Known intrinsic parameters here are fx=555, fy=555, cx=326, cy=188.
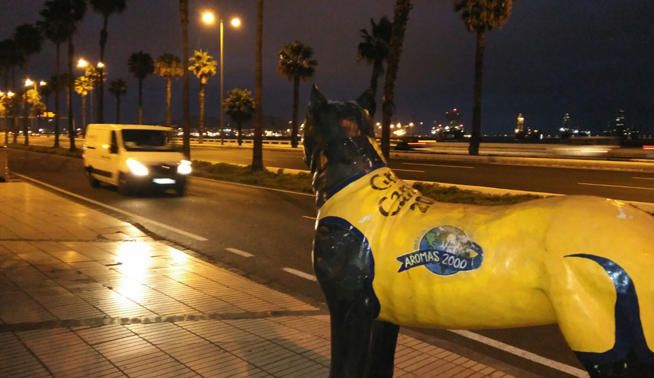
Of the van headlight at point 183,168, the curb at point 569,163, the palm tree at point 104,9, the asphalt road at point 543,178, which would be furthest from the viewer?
the palm tree at point 104,9

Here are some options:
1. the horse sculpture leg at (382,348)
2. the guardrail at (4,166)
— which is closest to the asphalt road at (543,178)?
the guardrail at (4,166)

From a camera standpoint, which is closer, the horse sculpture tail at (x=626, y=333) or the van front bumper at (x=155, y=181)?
the horse sculpture tail at (x=626, y=333)

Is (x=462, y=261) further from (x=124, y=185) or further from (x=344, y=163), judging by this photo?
(x=124, y=185)

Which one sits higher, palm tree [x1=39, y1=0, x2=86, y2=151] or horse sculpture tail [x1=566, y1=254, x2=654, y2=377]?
palm tree [x1=39, y1=0, x2=86, y2=151]

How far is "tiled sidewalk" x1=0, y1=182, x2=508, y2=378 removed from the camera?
4551 mm

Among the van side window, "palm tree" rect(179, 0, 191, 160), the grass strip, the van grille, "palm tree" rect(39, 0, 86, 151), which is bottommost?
the grass strip

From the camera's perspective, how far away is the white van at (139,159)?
54.9ft

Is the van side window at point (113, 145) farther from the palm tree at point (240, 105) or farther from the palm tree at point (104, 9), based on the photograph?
the palm tree at point (240, 105)

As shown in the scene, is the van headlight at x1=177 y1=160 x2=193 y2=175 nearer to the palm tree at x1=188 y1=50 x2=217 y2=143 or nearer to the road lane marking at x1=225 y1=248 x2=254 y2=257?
the road lane marking at x1=225 y1=248 x2=254 y2=257

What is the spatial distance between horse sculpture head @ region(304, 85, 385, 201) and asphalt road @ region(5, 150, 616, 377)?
9.76 ft

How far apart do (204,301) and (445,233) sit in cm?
441

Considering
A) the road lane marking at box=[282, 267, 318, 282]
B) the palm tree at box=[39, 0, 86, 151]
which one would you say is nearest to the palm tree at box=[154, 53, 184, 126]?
the palm tree at box=[39, 0, 86, 151]

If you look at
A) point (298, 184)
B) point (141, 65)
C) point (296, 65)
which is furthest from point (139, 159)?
point (141, 65)

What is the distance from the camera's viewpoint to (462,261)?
2.50 metres
